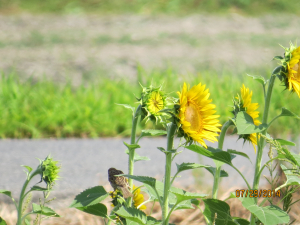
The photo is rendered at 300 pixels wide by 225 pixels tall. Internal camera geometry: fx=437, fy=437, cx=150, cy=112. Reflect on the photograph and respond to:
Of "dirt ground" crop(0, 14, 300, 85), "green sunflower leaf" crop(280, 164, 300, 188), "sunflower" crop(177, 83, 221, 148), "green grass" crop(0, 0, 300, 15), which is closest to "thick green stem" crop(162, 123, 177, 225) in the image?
"sunflower" crop(177, 83, 221, 148)

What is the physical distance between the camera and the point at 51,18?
283 inches

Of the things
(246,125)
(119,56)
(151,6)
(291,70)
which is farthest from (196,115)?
(151,6)

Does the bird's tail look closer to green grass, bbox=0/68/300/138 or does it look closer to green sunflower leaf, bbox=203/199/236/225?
green sunflower leaf, bbox=203/199/236/225

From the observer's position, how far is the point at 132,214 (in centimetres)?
100

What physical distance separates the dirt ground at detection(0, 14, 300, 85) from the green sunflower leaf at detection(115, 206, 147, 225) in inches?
116

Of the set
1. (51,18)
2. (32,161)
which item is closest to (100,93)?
(32,161)

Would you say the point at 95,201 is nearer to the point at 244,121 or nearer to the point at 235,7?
the point at 244,121

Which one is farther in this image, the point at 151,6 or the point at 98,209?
the point at 151,6

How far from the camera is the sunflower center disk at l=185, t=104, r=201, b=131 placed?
966 mm

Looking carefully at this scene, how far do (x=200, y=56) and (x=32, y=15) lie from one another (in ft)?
11.5

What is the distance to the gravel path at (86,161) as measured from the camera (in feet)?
7.20

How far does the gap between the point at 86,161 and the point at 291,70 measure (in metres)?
1.79

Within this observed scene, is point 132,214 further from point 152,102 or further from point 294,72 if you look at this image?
point 294,72

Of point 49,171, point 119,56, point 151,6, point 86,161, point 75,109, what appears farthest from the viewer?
point 151,6
